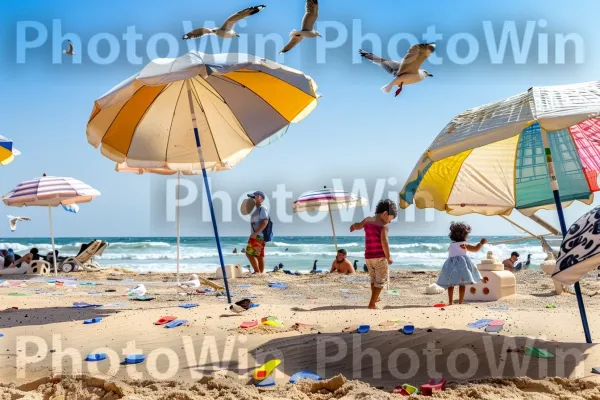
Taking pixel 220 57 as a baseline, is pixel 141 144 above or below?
below

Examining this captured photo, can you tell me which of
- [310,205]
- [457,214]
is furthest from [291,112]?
[310,205]

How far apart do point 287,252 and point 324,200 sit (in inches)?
1011

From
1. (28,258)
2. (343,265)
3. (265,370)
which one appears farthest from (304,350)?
(28,258)

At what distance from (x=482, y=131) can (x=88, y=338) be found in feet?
12.6

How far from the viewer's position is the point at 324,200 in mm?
15016

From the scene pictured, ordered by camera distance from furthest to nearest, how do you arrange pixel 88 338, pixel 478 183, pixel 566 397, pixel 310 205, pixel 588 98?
pixel 310 205
pixel 478 183
pixel 88 338
pixel 588 98
pixel 566 397

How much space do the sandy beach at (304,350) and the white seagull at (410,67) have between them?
246cm

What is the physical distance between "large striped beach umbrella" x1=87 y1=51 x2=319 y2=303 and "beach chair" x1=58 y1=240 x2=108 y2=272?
8.64m

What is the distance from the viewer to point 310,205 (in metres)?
15.4

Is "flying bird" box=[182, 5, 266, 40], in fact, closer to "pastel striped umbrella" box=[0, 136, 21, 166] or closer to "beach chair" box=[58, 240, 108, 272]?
"pastel striped umbrella" box=[0, 136, 21, 166]

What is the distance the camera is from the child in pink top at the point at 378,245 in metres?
6.91

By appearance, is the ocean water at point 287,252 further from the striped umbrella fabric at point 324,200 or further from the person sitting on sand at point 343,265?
the person sitting on sand at point 343,265

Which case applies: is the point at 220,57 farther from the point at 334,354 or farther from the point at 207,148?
Answer: the point at 334,354

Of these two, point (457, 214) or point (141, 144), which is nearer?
point (457, 214)
